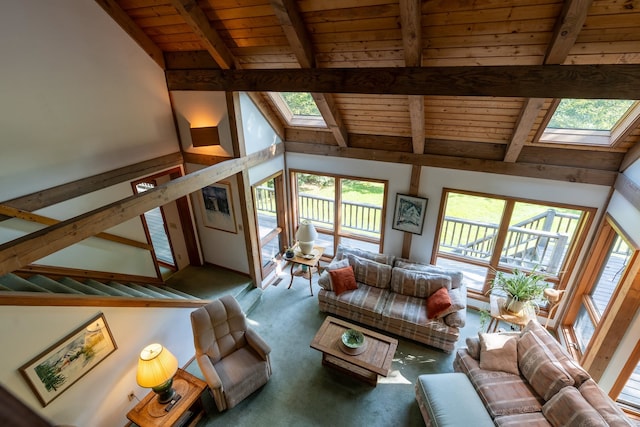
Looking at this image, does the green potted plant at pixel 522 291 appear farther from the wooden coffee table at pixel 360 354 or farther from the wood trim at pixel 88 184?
the wood trim at pixel 88 184

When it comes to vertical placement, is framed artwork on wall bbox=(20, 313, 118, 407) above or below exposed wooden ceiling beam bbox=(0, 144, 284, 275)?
below

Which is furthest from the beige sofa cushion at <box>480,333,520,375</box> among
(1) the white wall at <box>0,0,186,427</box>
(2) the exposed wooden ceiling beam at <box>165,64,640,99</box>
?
(1) the white wall at <box>0,0,186,427</box>

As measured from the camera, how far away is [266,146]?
202 inches

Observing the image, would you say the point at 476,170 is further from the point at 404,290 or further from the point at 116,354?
the point at 116,354

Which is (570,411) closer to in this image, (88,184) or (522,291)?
(522,291)

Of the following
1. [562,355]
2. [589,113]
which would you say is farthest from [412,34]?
[562,355]

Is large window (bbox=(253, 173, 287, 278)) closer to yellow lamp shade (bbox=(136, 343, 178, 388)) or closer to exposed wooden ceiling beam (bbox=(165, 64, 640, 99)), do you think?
exposed wooden ceiling beam (bbox=(165, 64, 640, 99))

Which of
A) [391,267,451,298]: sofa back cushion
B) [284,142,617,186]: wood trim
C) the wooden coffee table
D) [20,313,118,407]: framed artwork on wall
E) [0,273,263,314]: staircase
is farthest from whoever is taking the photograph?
[391,267,451,298]: sofa back cushion

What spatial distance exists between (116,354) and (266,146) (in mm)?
3326

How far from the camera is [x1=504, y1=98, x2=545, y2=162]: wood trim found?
3.20 m

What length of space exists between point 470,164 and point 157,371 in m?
4.51

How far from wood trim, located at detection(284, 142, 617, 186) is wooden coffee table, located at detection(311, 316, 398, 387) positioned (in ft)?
8.40

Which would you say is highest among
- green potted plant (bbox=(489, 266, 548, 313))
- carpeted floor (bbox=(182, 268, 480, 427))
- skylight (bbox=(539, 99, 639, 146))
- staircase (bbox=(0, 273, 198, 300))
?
skylight (bbox=(539, 99, 639, 146))

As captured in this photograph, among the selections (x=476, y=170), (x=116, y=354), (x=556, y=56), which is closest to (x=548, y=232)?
(x=476, y=170)
